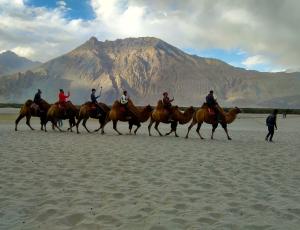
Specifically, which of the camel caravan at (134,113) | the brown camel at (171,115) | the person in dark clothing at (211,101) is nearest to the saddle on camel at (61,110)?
the camel caravan at (134,113)

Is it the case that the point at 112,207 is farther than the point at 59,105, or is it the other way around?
the point at 59,105

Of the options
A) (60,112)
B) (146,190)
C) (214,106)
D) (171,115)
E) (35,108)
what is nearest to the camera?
(146,190)

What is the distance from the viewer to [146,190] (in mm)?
8266

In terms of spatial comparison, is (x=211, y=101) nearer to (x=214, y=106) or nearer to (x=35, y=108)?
(x=214, y=106)

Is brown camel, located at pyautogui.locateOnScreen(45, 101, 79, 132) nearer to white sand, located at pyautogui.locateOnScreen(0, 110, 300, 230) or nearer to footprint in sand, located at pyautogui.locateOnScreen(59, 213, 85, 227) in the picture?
white sand, located at pyautogui.locateOnScreen(0, 110, 300, 230)

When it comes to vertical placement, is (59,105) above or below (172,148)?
above

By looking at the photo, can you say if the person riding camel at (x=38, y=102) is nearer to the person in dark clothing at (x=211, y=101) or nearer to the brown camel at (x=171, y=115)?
the brown camel at (x=171, y=115)

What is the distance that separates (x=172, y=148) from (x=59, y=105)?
30.8 ft

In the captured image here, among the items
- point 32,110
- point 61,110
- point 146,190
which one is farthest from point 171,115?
point 146,190

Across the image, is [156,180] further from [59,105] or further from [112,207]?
[59,105]

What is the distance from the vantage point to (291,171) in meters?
11.0

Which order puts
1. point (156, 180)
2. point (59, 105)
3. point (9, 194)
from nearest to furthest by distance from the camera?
point (9, 194)
point (156, 180)
point (59, 105)

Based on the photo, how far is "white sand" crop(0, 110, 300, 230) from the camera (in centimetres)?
632

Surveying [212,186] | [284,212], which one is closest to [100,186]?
[212,186]
